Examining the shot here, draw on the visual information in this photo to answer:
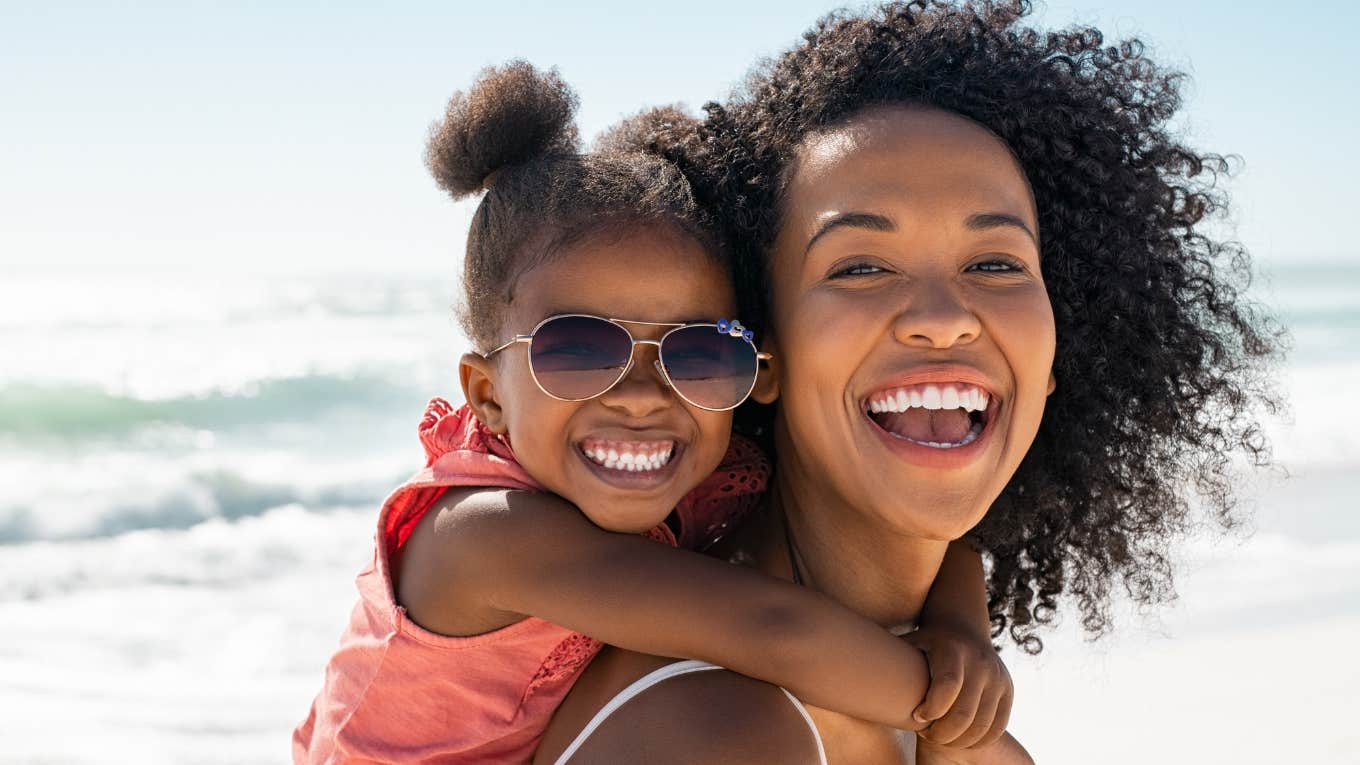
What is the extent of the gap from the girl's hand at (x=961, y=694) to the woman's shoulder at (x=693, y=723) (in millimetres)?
338

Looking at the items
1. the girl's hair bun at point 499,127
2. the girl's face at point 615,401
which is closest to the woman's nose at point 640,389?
the girl's face at point 615,401

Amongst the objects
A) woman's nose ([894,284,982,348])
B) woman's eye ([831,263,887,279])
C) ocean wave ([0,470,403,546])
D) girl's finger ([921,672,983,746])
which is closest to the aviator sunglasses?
woman's eye ([831,263,887,279])

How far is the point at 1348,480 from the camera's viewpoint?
12.4 meters

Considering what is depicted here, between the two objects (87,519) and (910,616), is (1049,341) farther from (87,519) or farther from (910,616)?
(87,519)

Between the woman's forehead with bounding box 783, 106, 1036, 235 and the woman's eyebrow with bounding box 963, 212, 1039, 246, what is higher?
the woman's forehead with bounding box 783, 106, 1036, 235

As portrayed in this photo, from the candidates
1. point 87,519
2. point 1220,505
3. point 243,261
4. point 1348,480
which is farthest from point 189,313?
point 1220,505

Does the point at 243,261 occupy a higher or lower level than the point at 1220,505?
higher

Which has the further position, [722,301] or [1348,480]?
[1348,480]

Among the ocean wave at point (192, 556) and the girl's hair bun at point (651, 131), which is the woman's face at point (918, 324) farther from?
the ocean wave at point (192, 556)

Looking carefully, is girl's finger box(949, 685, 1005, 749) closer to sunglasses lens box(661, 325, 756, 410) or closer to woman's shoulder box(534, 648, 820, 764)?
woman's shoulder box(534, 648, 820, 764)

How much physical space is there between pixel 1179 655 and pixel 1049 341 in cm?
601

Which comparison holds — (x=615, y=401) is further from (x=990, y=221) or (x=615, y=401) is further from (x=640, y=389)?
(x=990, y=221)

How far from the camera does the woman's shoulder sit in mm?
2449

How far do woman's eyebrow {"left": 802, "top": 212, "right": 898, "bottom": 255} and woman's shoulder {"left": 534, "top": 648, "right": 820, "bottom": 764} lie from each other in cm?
91
